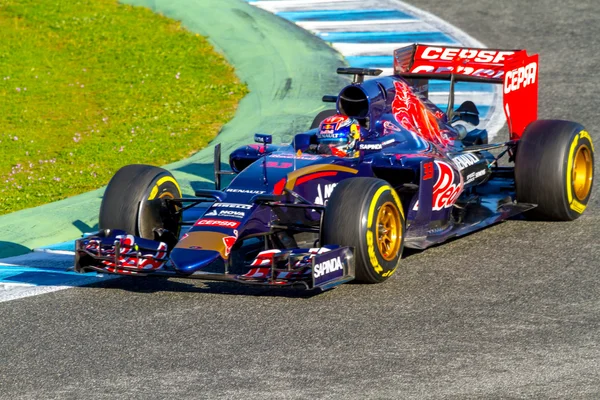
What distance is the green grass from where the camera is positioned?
13445 millimetres

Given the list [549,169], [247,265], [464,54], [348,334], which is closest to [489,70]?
[464,54]

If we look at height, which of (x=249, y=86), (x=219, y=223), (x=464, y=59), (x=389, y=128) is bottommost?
(x=219, y=223)

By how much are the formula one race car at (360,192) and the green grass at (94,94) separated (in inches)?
138

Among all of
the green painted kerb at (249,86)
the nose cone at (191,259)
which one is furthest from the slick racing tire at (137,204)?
the green painted kerb at (249,86)

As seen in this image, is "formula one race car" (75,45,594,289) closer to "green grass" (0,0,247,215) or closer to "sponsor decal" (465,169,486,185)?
"sponsor decal" (465,169,486,185)

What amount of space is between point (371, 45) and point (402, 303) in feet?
34.3

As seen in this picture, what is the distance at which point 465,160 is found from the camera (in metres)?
10.2

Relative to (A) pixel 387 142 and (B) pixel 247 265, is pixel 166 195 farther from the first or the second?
(A) pixel 387 142

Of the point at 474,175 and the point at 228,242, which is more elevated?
the point at 474,175

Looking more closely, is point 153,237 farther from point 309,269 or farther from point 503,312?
point 503,312

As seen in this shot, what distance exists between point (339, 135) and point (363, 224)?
1.53 metres

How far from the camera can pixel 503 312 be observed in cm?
770

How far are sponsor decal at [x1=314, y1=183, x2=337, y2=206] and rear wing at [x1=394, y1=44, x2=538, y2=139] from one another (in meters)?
2.54

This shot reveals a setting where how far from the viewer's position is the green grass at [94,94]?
44.1ft
